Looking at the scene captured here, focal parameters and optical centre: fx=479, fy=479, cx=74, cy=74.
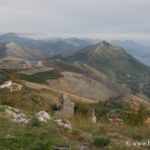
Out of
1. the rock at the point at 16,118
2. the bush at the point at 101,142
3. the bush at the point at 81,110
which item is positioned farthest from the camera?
the bush at the point at 81,110

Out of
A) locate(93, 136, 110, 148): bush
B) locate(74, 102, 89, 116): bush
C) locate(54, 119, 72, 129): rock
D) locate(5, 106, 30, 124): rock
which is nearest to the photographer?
locate(93, 136, 110, 148): bush

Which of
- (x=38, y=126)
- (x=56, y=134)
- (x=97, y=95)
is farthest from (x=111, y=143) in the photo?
(x=97, y=95)

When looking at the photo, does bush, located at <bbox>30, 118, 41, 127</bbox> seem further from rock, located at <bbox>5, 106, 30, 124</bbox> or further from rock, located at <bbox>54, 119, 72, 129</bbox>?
rock, located at <bbox>54, 119, 72, 129</bbox>

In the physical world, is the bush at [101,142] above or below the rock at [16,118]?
above

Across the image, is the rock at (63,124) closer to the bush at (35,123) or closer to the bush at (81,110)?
the bush at (35,123)

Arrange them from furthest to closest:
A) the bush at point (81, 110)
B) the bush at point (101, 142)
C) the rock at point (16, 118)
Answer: the bush at point (81, 110), the rock at point (16, 118), the bush at point (101, 142)

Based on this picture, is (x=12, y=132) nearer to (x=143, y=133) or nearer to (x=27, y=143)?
(x=27, y=143)

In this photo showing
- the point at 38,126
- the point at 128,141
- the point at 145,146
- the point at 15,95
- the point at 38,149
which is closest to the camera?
the point at 38,149

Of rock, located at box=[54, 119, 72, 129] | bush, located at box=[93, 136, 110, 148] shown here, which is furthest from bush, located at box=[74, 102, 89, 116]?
bush, located at box=[93, 136, 110, 148]

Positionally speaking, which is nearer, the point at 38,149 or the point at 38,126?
the point at 38,149

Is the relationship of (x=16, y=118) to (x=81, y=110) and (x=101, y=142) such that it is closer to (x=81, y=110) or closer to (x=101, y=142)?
(x=101, y=142)

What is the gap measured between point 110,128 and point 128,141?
3.02 metres

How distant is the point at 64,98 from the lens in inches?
1240

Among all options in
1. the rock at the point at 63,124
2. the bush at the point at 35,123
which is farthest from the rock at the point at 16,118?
the rock at the point at 63,124
